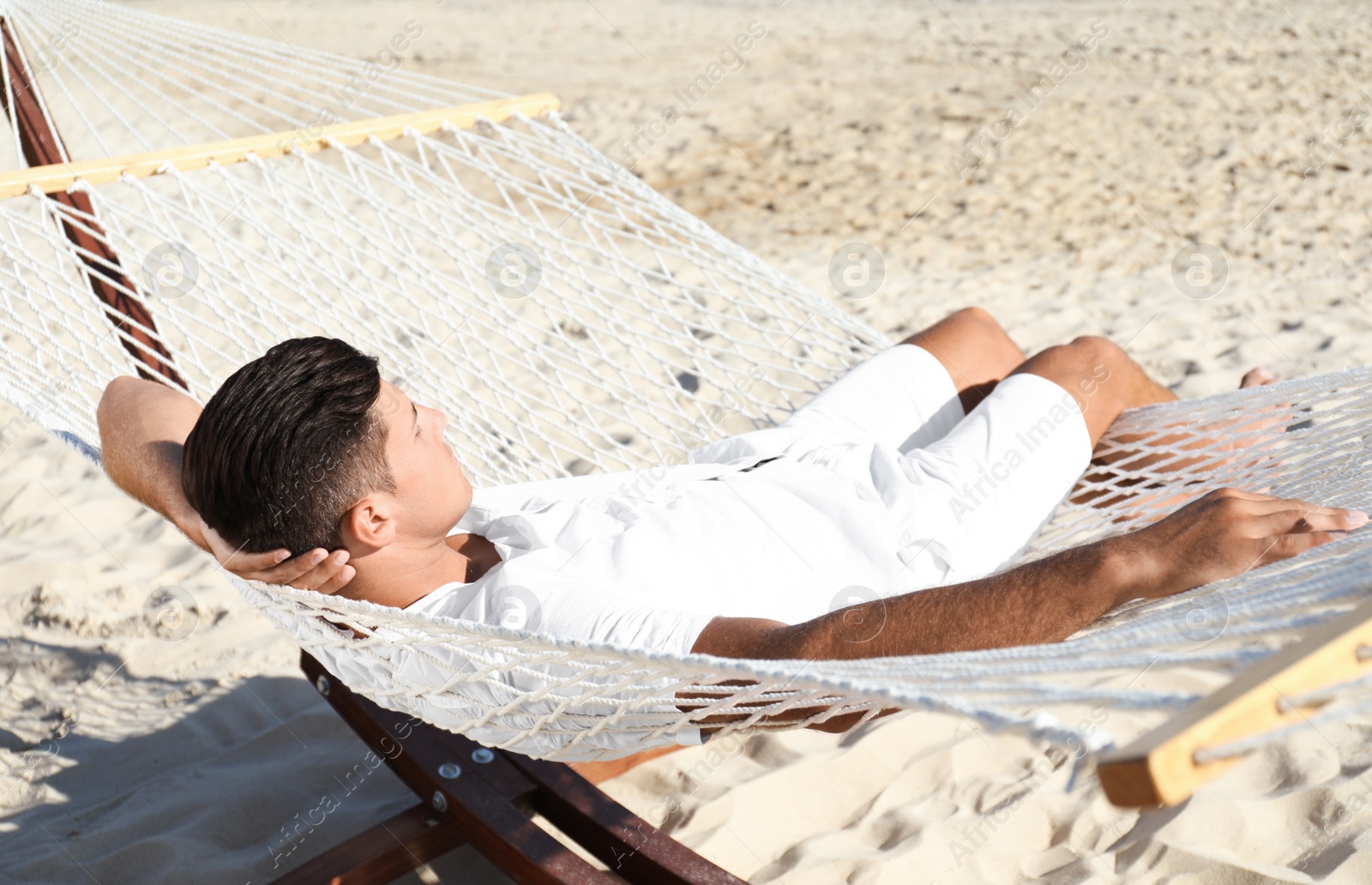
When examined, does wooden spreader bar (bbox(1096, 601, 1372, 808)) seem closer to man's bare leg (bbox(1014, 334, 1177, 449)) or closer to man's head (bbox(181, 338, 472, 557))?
man's head (bbox(181, 338, 472, 557))

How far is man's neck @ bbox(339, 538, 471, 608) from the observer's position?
46.9 inches

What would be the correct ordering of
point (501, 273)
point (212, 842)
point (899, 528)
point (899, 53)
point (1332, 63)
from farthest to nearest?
point (899, 53)
point (1332, 63)
point (501, 273)
point (212, 842)
point (899, 528)

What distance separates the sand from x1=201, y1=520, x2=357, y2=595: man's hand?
0.56 metres

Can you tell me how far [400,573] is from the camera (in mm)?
1215

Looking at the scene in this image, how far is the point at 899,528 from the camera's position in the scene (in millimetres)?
1364

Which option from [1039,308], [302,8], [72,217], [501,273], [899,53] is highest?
[302,8]

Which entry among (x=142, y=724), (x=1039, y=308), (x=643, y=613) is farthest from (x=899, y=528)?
(x=1039, y=308)

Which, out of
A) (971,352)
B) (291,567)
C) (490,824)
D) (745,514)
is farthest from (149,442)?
(971,352)

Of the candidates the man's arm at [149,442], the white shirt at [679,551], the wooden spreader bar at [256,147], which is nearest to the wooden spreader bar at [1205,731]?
the white shirt at [679,551]

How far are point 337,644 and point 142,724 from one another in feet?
2.97

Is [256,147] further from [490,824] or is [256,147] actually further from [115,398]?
[490,824]

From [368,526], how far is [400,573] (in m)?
0.09

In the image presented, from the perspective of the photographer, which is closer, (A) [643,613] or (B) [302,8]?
(A) [643,613]

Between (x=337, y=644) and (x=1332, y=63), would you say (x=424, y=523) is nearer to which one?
(x=337, y=644)
